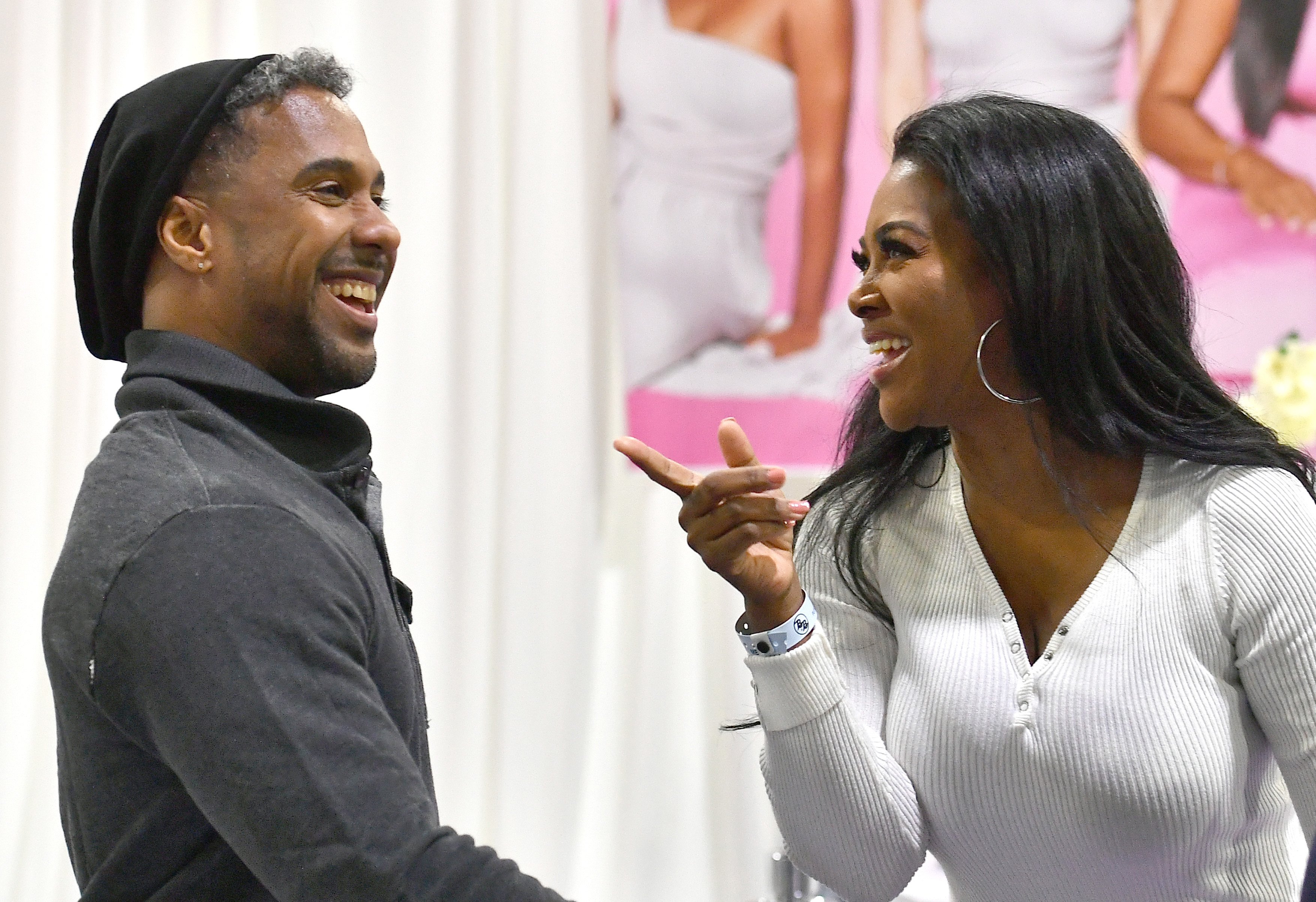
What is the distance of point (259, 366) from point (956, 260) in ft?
2.35

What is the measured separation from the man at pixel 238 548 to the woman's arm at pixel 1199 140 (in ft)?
5.84

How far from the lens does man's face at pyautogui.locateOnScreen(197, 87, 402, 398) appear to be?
43.2 inches

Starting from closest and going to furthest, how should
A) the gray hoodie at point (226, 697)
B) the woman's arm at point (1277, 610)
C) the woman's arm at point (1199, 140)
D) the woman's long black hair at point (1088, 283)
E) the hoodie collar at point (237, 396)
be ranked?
the gray hoodie at point (226, 697)
the hoodie collar at point (237, 396)
the woman's arm at point (1277, 610)
the woman's long black hair at point (1088, 283)
the woman's arm at point (1199, 140)

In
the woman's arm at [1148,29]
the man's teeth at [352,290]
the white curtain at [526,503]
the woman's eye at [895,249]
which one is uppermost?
Answer: the woman's arm at [1148,29]

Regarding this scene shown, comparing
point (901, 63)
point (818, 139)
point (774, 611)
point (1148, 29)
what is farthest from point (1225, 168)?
point (774, 611)

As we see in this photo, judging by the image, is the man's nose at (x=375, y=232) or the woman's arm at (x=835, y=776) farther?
the woman's arm at (x=835, y=776)

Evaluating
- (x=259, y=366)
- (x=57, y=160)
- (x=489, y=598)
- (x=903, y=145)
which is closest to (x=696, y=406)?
(x=489, y=598)

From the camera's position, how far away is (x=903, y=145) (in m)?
1.46

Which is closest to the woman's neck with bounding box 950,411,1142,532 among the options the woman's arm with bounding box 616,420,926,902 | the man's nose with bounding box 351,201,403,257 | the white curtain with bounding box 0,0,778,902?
the woman's arm with bounding box 616,420,926,902

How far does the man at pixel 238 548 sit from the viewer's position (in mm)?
839

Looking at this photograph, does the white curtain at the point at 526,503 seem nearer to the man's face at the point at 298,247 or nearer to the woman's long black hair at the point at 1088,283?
the woman's long black hair at the point at 1088,283

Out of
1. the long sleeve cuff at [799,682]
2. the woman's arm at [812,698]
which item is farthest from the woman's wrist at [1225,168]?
the long sleeve cuff at [799,682]

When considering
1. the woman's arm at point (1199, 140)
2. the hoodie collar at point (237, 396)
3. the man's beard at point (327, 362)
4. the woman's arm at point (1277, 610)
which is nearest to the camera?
the hoodie collar at point (237, 396)

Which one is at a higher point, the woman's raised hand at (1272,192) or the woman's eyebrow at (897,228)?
the woman's eyebrow at (897,228)
